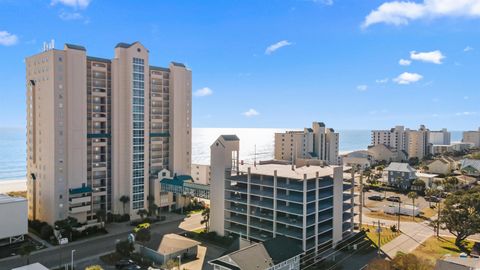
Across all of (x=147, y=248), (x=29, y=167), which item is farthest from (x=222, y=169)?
(x=29, y=167)

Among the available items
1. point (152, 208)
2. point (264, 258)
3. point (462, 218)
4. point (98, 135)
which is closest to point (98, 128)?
point (98, 135)

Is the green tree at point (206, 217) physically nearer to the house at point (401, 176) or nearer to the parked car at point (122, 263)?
the parked car at point (122, 263)

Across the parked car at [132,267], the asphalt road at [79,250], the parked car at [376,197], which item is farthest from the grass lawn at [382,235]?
the parked car at [132,267]

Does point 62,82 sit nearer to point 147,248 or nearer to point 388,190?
point 147,248

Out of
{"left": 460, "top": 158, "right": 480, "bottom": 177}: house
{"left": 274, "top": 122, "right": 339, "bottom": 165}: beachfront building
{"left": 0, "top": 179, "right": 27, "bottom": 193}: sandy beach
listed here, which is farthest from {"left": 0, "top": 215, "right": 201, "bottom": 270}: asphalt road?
{"left": 460, "top": 158, "right": 480, "bottom": 177}: house

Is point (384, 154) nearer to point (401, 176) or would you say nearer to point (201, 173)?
point (401, 176)

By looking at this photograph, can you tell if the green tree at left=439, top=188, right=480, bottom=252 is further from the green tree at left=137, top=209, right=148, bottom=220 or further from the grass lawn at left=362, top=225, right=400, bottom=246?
the green tree at left=137, top=209, right=148, bottom=220
